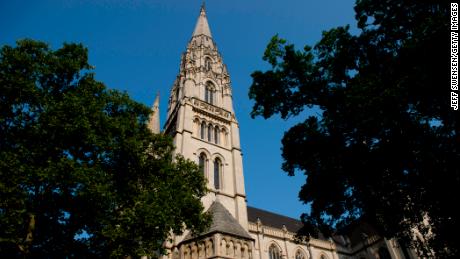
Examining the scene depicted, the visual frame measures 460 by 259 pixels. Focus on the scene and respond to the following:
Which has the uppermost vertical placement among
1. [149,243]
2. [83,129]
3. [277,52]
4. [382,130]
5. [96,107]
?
[277,52]

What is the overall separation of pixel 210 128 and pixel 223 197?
7.46 m

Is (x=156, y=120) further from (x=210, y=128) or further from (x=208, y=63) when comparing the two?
(x=210, y=128)

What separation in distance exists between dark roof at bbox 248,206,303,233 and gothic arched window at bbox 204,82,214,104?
12.5m

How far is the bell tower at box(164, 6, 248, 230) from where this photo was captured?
24.5 m

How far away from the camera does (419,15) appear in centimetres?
1138

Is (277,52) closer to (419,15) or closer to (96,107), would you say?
(419,15)

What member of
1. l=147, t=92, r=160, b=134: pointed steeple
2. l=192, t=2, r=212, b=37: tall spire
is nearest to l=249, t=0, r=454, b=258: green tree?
l=147, t=92, r=160, b=134: pointed steeple

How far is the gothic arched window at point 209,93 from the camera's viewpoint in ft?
108

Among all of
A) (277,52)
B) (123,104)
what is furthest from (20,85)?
(277,52)

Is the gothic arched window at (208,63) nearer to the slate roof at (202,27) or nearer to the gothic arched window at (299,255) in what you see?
the slate roof at (202,27)

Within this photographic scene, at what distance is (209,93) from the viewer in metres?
33.6

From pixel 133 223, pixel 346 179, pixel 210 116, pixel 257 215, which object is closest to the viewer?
pixel 133 223

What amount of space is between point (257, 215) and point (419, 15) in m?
24.6

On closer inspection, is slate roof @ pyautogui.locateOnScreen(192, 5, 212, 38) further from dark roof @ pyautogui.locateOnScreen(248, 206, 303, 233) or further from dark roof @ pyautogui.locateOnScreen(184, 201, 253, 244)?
dark roof @ pyautogui.locateOnScreen(184, 201, 253, 244)
